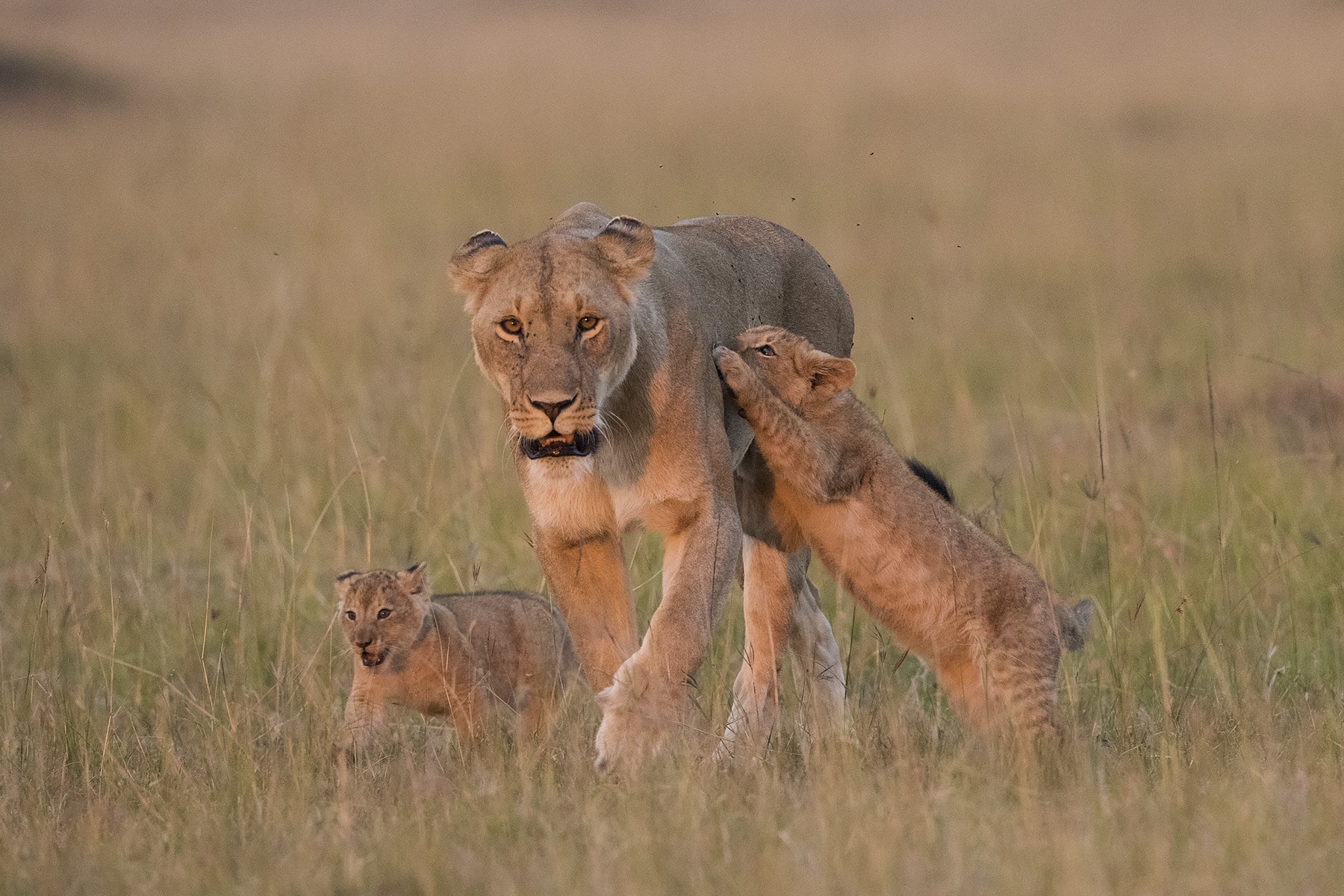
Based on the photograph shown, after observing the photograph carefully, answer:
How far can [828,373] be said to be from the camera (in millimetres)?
5566

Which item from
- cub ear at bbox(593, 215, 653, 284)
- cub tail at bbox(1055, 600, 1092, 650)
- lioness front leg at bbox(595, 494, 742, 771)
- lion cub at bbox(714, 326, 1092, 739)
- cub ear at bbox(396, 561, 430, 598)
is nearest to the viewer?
lioness front leg at bbox(595, 494, 742, 771)

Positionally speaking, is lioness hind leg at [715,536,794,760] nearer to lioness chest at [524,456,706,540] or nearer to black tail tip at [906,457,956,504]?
black tail tip at [906,457,956,504]

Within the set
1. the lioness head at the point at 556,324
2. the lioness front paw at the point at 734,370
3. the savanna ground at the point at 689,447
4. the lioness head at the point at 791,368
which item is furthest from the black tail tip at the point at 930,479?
the lioness head at the point at 556,324

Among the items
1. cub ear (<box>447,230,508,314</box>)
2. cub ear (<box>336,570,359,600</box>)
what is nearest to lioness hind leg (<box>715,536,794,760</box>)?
cub ear (<box>336,570,359,600</box>)

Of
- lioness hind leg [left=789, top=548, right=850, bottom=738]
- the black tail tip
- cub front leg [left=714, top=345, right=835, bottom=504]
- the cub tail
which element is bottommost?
lioness hind leg [left=789, top=548, right=850, bottom=738]

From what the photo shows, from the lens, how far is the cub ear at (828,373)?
218 inches

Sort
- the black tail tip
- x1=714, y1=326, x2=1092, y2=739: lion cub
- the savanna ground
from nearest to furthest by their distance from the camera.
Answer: the savanna ground, x1=714, y1=326, x2=1092, y2=739: lion cub, the black tail tip

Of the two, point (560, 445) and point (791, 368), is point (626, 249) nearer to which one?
point (560, 445)

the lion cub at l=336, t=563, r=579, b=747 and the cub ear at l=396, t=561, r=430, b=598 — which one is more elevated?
the cub ear at l=396, t=561, r=430, b=598

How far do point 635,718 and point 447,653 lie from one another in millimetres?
1143

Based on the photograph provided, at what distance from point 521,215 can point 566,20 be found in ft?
57.3

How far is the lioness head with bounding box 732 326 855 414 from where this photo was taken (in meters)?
5.57

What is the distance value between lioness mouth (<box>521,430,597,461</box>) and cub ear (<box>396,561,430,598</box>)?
3.31 ft

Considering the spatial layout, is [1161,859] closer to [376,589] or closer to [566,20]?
[376,589]
